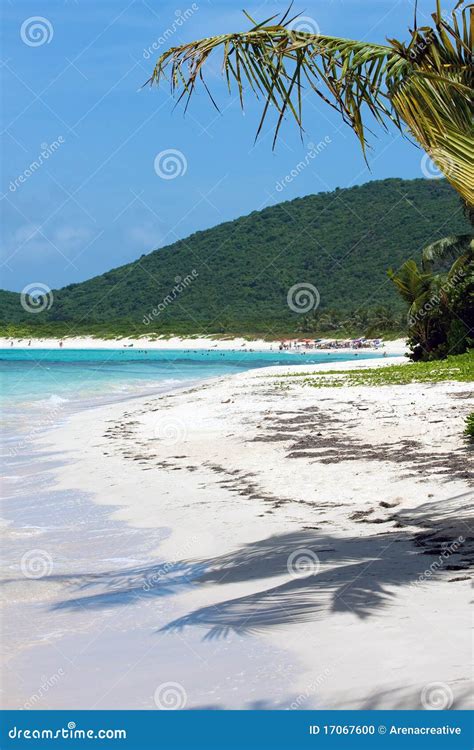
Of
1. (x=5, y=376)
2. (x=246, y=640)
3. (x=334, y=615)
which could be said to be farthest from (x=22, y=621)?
(x=5, y=376)

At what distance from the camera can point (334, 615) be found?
5637 mm

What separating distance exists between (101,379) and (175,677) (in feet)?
141

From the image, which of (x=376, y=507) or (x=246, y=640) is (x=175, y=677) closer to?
(x=246, y=640)
